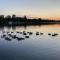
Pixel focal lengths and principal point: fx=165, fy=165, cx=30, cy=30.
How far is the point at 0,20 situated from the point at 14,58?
16010 mm

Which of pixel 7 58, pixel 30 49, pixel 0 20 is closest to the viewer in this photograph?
pixel 7 58

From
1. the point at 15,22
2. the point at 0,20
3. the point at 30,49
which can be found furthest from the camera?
the point at 15,22

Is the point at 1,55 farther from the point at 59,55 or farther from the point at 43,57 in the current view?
the point at 59,55

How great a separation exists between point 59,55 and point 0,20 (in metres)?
16.1

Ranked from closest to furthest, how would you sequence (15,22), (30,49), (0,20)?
(30,49), (0,20), (15,22)

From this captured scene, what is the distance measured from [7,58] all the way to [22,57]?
14.7 inches

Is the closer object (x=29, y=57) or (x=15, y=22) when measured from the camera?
(x=29, y=57)

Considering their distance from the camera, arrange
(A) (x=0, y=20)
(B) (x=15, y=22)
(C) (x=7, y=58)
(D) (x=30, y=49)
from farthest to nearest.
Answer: (B) (x=15, y=22), (A) (x=0, y=20), (D) (x=30, y=49), (C) (x=7, y=58)

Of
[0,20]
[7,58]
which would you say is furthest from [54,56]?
[0,20]

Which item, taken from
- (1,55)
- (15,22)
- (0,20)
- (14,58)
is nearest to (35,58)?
(14,58)

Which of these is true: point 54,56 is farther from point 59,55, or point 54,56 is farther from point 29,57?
point 29,57

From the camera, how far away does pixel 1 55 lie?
418 cm

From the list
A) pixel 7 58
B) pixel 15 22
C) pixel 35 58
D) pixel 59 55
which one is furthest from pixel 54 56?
pixel 15 22

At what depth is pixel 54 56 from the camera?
4.12 meters
